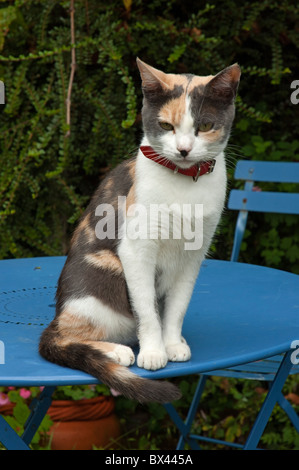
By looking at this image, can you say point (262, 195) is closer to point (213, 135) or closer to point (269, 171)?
point (269, 171)

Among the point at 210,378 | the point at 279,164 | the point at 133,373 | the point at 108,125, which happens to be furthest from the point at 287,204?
the point at 133,373

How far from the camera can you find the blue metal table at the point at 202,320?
116 centimetres

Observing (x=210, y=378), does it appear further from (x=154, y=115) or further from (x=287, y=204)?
(x=154, y=115)

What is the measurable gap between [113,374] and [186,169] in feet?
1.52

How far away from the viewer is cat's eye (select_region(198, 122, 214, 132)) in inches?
49.5

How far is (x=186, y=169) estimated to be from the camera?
1295 millimetres

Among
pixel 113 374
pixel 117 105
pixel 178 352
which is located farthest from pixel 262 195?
pixel 113 374

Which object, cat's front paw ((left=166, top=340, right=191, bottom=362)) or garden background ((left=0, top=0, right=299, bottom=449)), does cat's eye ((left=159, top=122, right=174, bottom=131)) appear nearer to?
cat's front paw ((left=166, top=340, right=191, bottom=362))

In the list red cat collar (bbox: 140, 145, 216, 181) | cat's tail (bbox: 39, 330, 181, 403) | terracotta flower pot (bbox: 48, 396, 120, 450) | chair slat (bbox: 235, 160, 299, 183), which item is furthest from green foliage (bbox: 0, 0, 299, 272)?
cat's tail (bbox: 39, 330, 181, 403)

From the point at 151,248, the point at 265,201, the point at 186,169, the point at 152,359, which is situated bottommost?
the point at 265,201

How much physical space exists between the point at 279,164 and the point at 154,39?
79 cm

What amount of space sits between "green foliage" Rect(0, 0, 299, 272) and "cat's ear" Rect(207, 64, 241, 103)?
1.03 metres

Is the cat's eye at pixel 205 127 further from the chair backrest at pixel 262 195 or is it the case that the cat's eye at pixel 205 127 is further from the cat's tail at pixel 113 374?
the chair backrest at pixel 262 195

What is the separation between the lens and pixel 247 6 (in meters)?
2.68
